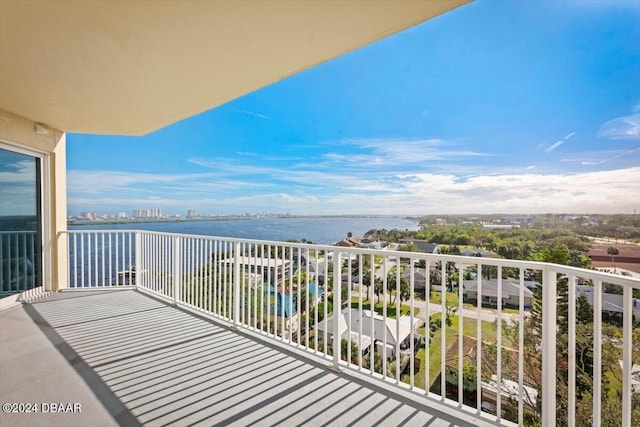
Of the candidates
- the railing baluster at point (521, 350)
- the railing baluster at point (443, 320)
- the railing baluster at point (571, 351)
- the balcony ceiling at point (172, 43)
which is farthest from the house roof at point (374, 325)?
the balcony ceiling at point (172, 43)

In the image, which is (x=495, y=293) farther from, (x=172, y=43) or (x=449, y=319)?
(x=172, y=43)

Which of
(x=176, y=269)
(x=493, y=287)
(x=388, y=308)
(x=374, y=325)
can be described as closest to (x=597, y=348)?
(x=493, y=287)

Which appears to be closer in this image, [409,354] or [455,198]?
[409,354]

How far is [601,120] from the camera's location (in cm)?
760

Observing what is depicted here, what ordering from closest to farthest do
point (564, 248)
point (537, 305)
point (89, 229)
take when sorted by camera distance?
point (537, 305)
point (564, 248)
point (89, 229)

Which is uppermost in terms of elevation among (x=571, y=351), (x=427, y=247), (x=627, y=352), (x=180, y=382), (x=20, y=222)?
(x=20, y=222)

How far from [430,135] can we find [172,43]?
1465cm

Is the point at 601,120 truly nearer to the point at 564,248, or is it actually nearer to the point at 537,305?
the point at 564,248

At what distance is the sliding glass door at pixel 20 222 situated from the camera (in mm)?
3963

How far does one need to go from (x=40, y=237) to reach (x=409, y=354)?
17.9 feet

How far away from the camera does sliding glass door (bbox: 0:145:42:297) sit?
13.0 ft

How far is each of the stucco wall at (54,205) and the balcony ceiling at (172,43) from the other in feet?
3.99

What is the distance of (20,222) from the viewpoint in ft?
13.7

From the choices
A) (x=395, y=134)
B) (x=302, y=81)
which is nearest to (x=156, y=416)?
(x=302, y=81)
